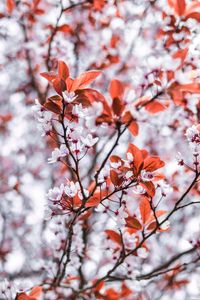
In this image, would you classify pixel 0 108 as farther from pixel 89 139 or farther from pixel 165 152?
pixel 89 139

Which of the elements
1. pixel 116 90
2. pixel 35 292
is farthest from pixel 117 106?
pixel 35 292

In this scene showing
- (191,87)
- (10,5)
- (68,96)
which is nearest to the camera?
(68,96)

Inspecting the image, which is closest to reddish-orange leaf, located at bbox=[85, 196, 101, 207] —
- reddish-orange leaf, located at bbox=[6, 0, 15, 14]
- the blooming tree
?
the blooming tree

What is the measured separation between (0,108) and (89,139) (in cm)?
383

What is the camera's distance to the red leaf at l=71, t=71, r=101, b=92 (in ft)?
4.61

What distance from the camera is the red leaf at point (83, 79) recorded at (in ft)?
4.61

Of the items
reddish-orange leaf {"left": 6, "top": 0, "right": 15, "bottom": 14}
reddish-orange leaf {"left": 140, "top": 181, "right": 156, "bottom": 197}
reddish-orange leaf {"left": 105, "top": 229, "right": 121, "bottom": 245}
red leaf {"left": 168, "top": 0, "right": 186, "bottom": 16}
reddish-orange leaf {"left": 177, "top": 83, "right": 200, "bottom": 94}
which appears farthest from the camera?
reddish-orange leaf {"left": 6, "top": 0, "right": 15, "bottom": 14}

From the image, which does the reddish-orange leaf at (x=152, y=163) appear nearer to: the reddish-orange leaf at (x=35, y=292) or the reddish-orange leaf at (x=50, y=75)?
the reddish-orange leaf at (x=50, y=75)

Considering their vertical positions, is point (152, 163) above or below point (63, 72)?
below

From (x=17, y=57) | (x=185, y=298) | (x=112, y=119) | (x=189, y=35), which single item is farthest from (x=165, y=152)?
(x=112, y=119)

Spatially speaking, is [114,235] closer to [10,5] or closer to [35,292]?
[35,292]

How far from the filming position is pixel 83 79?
55.5 inches

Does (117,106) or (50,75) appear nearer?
(50,75)

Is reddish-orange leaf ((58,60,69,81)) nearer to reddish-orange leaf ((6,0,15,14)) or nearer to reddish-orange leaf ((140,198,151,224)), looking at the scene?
reddish-orange leaf ((140,198,151,224))
